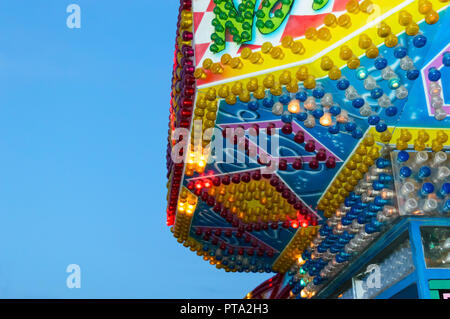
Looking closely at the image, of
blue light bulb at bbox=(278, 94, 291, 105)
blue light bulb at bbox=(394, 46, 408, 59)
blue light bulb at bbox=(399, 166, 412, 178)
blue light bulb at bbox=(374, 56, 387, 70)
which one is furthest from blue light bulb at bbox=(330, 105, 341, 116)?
blue light bulb at bbox=(399, 166, 412, 178)

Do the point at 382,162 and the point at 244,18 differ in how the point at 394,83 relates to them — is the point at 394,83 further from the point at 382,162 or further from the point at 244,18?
the point at 244,18

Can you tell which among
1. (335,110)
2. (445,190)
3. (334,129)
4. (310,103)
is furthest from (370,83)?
(445,190)

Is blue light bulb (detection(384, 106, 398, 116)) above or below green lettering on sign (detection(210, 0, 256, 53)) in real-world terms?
below

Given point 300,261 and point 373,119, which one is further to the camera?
point 300,261

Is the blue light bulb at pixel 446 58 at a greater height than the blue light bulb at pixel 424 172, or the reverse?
the blue light bulb at pixel 446 58

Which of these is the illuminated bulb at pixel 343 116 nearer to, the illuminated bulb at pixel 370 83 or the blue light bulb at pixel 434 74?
the illuminated bulb at pixel 370 83

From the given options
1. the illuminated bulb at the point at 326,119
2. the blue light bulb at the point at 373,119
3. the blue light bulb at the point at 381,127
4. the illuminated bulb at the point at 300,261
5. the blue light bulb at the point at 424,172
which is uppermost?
the illuminated bulb at the point at 326,119

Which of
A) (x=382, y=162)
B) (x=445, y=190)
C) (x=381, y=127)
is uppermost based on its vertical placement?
(x=381, y=127)

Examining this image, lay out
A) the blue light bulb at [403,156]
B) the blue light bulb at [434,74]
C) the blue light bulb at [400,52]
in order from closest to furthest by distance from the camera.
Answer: the blue light bulb at [400,52] < the blue light bulb at [434,74] < the blue light bulb at [403,156]

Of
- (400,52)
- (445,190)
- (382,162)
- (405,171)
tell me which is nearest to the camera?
(400,52)

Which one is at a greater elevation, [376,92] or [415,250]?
[376,92]

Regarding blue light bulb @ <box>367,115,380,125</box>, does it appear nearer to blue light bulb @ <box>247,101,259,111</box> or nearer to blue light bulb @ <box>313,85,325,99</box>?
blue light bulb @ <box>313,85,325,99</box>

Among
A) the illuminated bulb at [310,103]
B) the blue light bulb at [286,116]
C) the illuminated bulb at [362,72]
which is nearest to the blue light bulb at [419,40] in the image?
the illuminated bulb at [362,72]
